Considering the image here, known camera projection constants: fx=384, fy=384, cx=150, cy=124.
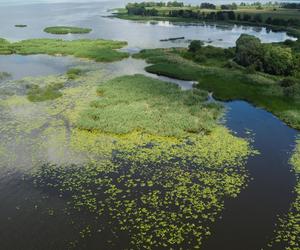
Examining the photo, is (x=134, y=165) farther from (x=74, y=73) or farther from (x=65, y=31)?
(x=65, y=31)

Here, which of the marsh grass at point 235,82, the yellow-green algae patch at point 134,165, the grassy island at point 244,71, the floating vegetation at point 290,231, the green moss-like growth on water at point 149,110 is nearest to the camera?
the floating vegetation at point 290,231

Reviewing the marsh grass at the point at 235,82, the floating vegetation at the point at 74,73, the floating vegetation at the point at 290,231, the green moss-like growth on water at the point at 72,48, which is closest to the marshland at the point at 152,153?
the floating vegetation at the point at 290,231

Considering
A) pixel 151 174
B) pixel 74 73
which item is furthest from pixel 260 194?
pixel 74 73

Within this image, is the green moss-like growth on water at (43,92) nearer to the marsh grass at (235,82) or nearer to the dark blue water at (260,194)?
the marsh grass at (235,82)

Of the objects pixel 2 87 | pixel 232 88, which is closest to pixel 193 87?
pixel 232 88

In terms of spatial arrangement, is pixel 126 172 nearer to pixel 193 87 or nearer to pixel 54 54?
pixel 193 87

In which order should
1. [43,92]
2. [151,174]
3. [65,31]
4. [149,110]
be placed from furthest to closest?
[65,31], [43,92], [149,110], [151,174]

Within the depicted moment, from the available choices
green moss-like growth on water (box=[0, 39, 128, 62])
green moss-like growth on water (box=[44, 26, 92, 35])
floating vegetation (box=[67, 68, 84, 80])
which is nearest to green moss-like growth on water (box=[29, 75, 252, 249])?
floating vegetation (box=[67, 68, 84, 80])
